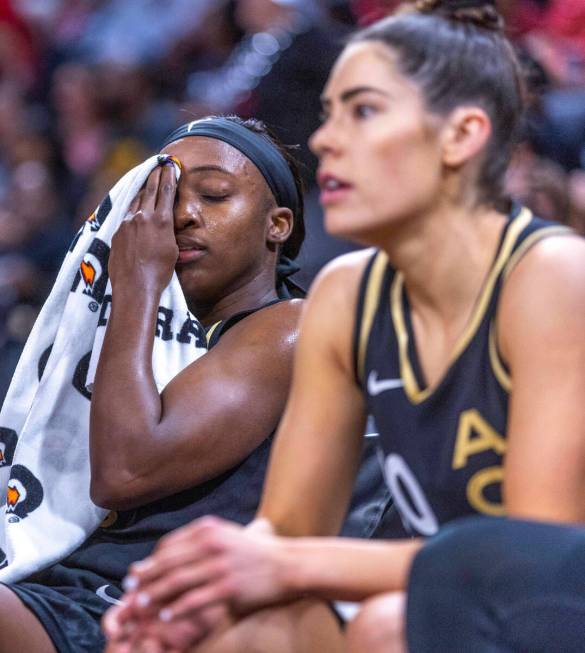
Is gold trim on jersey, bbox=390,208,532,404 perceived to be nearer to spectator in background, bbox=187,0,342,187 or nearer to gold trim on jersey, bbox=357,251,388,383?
gold trim on jersey, bbox=357,251,388,383

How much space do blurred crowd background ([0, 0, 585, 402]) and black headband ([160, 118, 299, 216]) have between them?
2.02ft

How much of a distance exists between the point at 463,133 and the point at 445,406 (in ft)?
1.36

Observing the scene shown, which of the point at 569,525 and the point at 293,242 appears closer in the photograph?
the point at 569,525

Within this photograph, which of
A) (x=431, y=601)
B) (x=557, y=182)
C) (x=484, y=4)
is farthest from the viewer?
(x=557, y=182)

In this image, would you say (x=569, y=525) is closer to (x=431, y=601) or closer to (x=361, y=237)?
(x=431, y=601)

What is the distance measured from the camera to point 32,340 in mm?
2844

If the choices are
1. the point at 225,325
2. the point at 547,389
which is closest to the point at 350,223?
the point at 547,389

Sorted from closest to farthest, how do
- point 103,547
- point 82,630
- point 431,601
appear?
point 431,601 < point 82,630 < point 103,547

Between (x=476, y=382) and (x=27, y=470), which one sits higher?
(x=476, y=382)

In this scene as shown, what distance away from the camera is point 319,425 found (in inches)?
83.1

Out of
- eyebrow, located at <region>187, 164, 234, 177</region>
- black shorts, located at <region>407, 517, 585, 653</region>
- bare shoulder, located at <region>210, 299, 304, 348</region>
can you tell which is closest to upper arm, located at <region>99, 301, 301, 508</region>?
bare shoulder, located at <region>210, 299, 304, 348</region>

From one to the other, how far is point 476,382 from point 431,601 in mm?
417

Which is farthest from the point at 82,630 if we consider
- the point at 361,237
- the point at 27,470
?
the point at 361,237

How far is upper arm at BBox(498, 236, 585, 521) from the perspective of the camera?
176 cm
